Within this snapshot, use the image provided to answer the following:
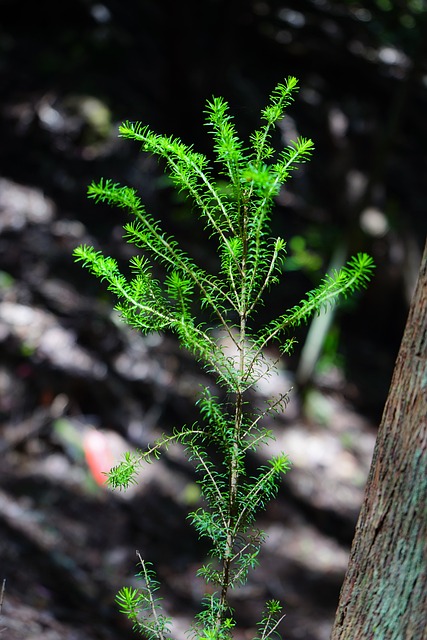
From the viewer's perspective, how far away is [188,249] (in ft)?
22.7

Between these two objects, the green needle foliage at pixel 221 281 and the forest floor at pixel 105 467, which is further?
the forest floor at pixel 105 467

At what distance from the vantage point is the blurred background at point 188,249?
4766 millimetres

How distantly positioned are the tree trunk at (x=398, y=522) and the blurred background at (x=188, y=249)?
2254 mm

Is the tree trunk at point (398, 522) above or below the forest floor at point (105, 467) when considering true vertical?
below

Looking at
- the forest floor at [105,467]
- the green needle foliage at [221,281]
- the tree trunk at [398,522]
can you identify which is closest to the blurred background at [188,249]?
the forest floor at [105,467]

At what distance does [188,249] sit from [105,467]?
2.72 metres

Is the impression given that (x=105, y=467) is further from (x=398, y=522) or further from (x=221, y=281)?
(x=398, y=522)

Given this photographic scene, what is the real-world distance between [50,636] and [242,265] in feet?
8.53

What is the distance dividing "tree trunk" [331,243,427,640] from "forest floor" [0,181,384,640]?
2.54 meters

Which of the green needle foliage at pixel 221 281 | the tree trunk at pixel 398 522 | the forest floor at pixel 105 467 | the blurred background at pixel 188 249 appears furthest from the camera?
the blurred background at pixel 188 249

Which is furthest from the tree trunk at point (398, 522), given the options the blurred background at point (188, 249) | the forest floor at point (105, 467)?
the forest floor at point (105, 467)

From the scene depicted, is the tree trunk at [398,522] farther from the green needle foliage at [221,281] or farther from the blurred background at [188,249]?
the blurred background at [188,249]

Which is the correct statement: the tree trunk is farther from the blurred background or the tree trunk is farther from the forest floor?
the forest floor

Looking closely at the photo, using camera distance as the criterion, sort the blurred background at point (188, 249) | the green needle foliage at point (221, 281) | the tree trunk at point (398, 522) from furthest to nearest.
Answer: the blurred background at point (188, 249)
the green needle foliage at point (221, 281)
the tree trunk at point (398, 522)
